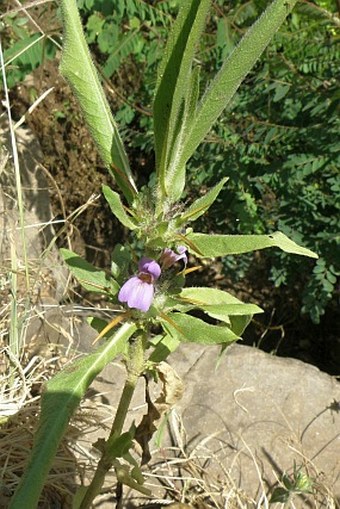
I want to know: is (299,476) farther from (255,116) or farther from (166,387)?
(255,116)

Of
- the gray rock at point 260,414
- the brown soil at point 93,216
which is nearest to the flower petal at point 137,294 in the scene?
the gray rock at point 260,414

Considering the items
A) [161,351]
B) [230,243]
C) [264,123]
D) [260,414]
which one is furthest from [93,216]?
[230,243]

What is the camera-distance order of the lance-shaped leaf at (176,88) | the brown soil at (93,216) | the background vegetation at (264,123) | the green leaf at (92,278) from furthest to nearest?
the brown soil at (93,216) → the background vegetation at (264,123) → the green leaf at (92,278) → the lance-shaped leaf at (176,88)

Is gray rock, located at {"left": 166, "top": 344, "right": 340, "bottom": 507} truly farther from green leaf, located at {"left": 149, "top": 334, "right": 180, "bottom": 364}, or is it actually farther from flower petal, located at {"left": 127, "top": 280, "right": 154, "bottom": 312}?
flower petal, located at {"left": 127, "top": 280, "right": 154, "bottom": 312}

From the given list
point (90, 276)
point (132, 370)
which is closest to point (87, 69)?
point (90, 276)

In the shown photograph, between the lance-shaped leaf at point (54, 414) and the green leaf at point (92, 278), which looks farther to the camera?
the green leaf at point (92, 278)

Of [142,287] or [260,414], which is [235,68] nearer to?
[142,287]

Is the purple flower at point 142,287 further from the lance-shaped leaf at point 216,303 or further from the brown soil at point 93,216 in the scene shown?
the brown soil at point 93,216
